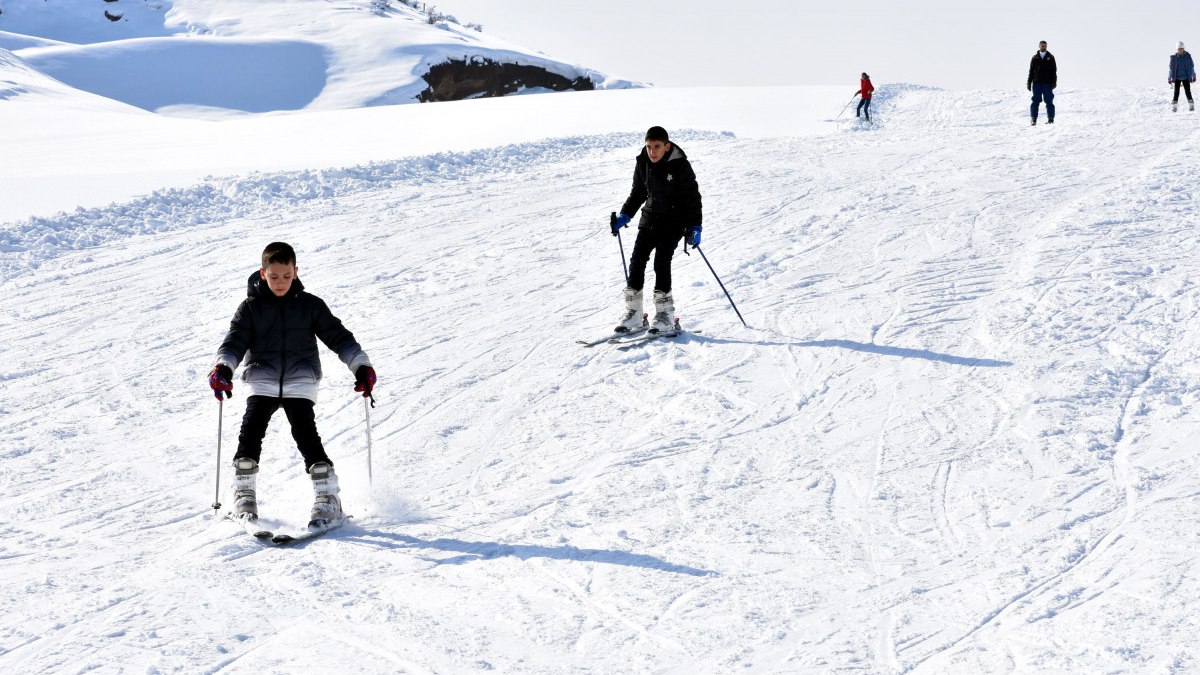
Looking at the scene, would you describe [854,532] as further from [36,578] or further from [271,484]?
[36,578]

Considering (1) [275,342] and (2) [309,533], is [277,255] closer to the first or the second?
(1) [275,342]

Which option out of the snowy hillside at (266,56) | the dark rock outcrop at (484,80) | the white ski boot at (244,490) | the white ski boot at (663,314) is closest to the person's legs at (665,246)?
the white ski boot at (663,314)

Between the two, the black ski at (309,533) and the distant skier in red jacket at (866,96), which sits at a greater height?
the distant skier in red jacket at (866,96)

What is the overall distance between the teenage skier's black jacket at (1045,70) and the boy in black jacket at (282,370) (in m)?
17.7

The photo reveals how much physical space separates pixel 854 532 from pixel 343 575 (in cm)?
241

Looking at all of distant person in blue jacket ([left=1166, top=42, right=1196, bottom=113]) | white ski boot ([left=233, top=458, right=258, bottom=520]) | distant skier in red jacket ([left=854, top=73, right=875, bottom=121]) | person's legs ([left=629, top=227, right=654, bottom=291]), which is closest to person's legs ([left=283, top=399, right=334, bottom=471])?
white ski boot ([left=233, top=458, right=258, bottom=520])

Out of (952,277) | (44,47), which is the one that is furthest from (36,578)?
(44,47)

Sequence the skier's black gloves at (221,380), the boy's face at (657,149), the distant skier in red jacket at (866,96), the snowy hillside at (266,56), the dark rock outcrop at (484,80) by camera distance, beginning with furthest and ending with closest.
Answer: the dark rock outcrop at (484,80), the snowy hillside at (266,56), the distant skier in red jacket at (866,96), the boy's face at (657,149), the skier's black gloves at (221,380)

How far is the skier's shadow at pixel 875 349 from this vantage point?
25.6 feet

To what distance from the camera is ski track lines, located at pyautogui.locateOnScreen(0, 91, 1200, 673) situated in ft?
14.4

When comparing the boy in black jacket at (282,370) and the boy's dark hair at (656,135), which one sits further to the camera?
the boy's dark hair at (656,135)

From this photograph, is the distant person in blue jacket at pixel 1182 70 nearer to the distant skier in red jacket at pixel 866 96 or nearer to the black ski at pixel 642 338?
the distant skier in red jacket at pixel 866 96

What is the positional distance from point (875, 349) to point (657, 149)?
2.22 metres

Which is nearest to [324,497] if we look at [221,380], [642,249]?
[221,380]
